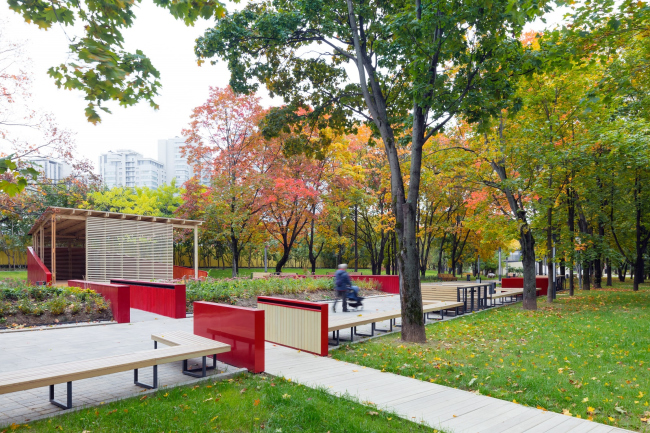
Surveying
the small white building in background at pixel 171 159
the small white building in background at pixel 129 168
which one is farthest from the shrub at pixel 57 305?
the small white building in background at pixel 171 159

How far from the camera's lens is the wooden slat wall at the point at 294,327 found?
304 inches

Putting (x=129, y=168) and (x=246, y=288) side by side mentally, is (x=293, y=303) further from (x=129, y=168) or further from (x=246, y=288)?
(x=129, y=168)

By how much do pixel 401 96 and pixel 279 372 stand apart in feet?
24.2

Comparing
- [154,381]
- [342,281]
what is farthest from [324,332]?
[342,281]

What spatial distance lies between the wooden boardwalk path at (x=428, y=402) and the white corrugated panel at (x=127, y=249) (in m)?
15.3

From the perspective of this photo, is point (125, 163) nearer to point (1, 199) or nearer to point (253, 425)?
point (1, 199)

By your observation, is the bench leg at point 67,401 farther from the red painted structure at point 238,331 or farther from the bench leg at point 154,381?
the red painted structure at point 238,331

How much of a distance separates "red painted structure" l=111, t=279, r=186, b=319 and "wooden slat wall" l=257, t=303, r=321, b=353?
13.4 ft

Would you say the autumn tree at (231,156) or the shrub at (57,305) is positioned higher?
the autumn tree at (231,156)

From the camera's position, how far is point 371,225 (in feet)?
119

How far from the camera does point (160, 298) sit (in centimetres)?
1273

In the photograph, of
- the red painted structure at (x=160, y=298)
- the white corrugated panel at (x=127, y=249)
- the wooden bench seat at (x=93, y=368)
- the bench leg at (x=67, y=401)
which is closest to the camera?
the wooden bench seat at (x=93, y=368)

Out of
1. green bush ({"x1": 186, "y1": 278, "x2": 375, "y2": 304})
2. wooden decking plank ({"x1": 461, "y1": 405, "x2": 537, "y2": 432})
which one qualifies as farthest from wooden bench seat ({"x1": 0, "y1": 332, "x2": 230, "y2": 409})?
green bush ({"x1": 186, "y1": 278, "x2": 375, "y2": 304})

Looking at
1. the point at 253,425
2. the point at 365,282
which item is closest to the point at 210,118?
the point at 365,282
